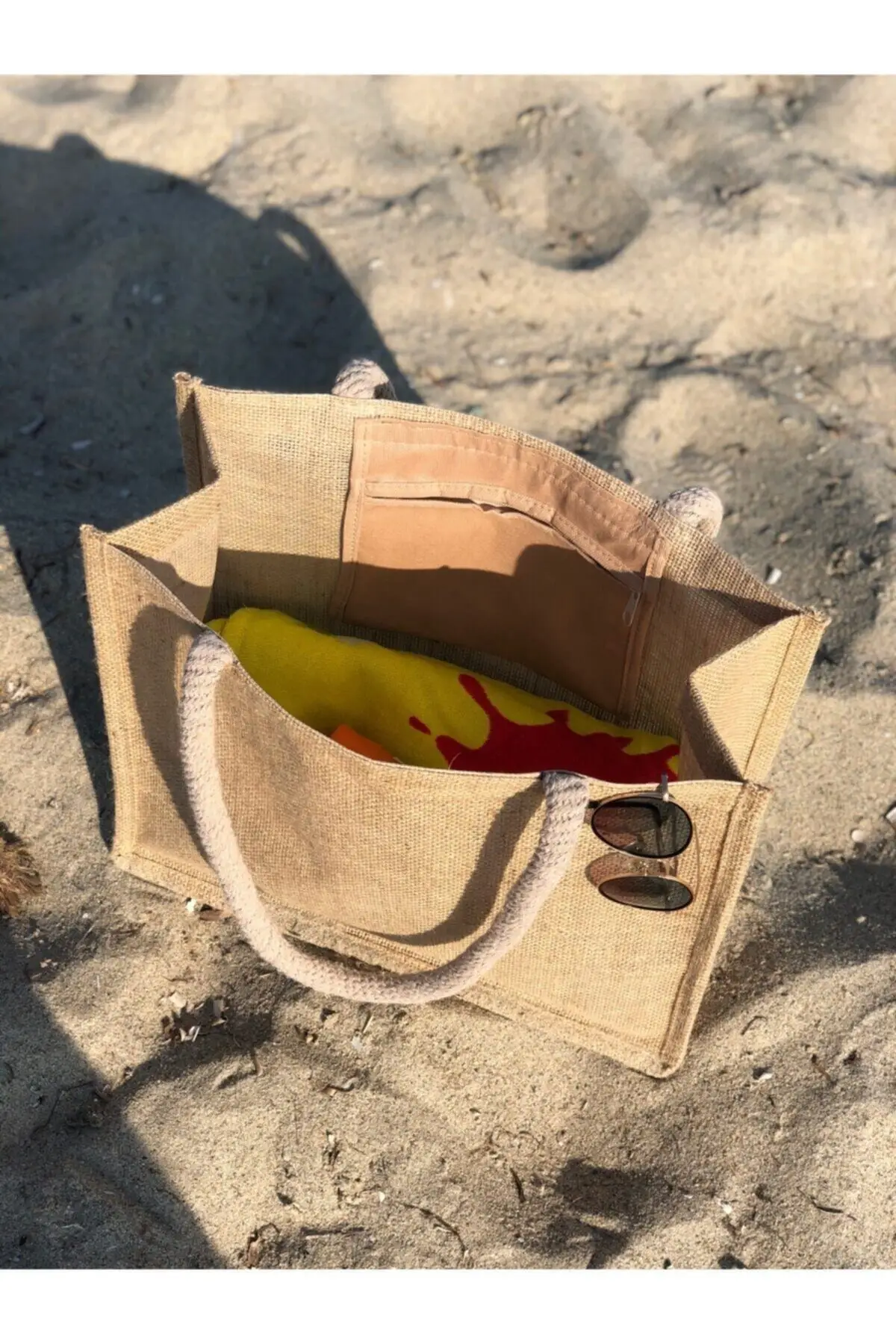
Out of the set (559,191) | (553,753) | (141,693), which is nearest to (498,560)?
(553,753)

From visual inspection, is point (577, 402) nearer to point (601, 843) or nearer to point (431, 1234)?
point (601, 843)

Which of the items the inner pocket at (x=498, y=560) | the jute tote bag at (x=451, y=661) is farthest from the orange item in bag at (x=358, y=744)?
the inner pocket at (x=498, y=560)

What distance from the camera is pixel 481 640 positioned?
1.98m

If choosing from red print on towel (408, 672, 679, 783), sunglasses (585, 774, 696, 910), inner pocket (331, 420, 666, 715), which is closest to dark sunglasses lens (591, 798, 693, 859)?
sunglasses (585, 774, 696, 910)

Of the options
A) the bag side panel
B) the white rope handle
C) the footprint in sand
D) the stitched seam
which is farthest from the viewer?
the footprint in sand

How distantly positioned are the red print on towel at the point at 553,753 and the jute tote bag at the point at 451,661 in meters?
0.10

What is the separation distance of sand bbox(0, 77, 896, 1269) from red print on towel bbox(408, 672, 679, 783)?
31 centimetres

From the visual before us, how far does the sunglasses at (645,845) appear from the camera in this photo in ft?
4.41

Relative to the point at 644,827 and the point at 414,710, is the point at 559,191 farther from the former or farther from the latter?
the point at 644,827

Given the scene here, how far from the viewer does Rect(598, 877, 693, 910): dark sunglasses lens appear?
1.42 metres

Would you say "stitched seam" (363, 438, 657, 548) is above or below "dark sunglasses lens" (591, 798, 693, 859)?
above

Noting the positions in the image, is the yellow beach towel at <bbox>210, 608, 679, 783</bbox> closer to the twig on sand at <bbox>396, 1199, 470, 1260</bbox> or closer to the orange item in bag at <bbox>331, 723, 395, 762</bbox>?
the orange item in bag at <bbox>331, 723, 395, 762</bbox>

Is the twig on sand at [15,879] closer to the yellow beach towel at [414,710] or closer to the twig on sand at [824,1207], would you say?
the yellow beach towel at [414,710]

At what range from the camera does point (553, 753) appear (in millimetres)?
1748
